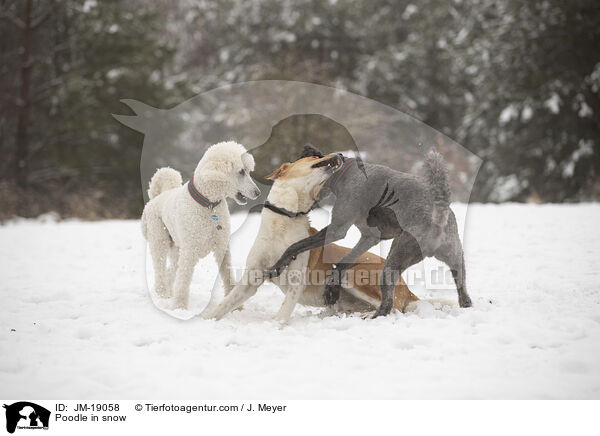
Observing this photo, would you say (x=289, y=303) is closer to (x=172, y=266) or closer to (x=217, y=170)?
(x=217, y=170)

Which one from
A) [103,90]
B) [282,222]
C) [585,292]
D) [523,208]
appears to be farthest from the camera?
[103,90]

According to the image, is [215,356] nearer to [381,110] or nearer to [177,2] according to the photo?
[381,110]

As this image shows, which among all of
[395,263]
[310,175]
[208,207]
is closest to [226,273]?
[208,207]

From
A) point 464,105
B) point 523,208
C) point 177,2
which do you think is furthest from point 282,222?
point 177,2

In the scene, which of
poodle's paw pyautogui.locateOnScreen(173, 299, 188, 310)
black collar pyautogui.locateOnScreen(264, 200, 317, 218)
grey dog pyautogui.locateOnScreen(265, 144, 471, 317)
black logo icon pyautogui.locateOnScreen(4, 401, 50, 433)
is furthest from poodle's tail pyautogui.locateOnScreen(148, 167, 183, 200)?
black logo icon pyautogui.locateOnScreen(4, 401, 50, 433)

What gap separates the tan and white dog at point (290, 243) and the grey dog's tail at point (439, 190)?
621 millimetres

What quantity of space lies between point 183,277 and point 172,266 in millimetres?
539

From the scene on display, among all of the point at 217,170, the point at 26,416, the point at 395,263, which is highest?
the point at 217,170

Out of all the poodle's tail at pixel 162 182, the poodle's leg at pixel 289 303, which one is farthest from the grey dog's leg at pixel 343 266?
the poodle's tail at pixel 162 182

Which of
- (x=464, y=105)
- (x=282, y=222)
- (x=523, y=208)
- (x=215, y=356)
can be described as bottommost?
(x=215, y=356)

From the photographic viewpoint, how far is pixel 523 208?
8.70m

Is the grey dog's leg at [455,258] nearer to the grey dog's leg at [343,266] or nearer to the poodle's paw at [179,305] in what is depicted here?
the grey dog's leg at [343,266]

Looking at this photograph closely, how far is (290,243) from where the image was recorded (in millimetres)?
3312

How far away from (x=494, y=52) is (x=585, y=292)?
1256 centimetres
